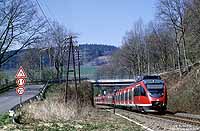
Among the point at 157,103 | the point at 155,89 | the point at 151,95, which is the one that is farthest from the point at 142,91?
the point at 157,103

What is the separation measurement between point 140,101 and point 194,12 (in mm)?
24619

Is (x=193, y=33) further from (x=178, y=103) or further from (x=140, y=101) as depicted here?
(x=140, y=101)

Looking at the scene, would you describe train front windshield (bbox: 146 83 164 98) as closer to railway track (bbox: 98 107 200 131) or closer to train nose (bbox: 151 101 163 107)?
train nose (bbox: 151 101 163 107)

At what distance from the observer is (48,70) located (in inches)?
3895

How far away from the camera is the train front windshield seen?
36438 millimetres

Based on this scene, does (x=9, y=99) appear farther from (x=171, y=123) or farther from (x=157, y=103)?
(x=171, y=123)

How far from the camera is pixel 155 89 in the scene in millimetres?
36656

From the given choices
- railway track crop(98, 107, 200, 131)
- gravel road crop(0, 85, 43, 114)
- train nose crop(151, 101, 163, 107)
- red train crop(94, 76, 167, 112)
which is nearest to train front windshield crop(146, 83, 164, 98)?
red train crop(94, 76, 167, 112)

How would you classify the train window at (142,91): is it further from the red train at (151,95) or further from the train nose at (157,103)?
the train nose at (157,103)

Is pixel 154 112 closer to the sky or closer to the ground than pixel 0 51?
closer to the ground

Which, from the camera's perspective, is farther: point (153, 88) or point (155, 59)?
point (155, 59)

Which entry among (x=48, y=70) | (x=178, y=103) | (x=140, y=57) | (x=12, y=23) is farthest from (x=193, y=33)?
(x=48, y=70)

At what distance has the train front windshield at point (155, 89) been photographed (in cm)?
3644

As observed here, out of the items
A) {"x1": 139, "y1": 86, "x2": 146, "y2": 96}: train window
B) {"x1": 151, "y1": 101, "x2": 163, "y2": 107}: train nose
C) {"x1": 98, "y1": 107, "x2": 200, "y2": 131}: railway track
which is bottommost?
{"x1": 98, "y1": 107, "x2": 200, "y2": 131}: railway track
